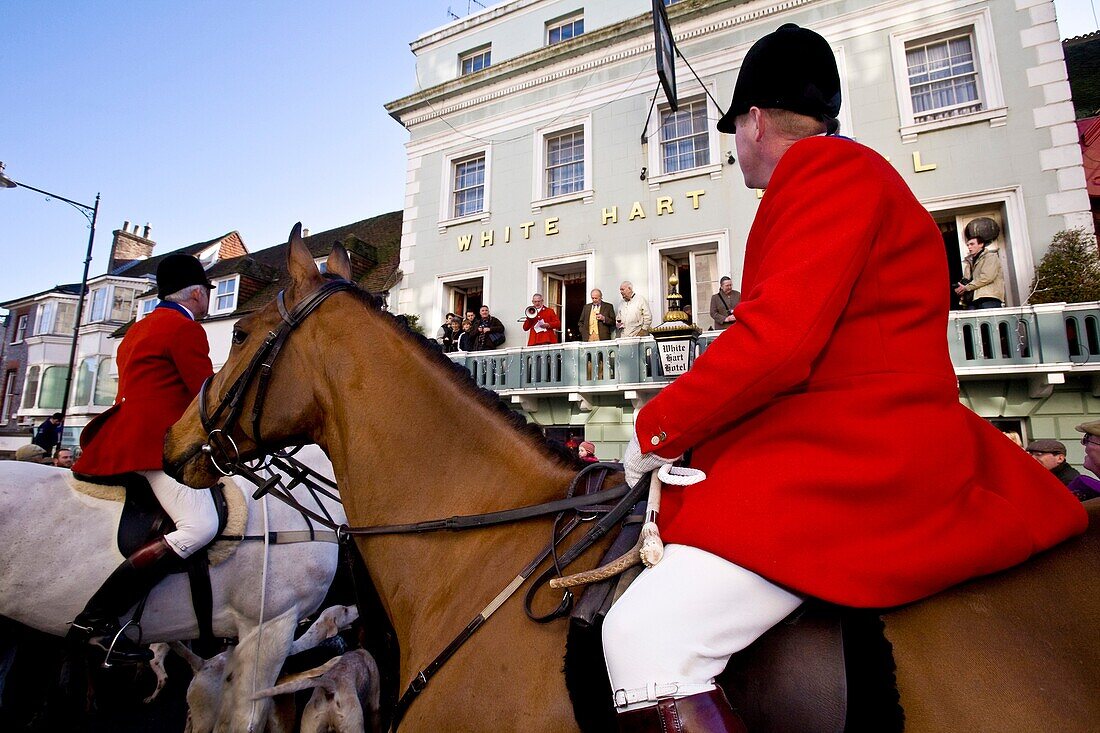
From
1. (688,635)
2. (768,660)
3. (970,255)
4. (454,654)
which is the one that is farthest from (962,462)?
(970,255)

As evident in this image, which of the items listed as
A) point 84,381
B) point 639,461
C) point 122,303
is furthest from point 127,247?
point 639,461

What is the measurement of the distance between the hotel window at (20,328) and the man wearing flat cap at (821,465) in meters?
46.3

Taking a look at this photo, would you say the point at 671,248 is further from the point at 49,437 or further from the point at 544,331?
the point at 49,437

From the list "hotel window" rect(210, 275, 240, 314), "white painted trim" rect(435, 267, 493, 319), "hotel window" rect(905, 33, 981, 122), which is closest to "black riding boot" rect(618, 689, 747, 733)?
"hotel window" rect(905, 33, 981, 122)

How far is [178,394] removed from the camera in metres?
3.63

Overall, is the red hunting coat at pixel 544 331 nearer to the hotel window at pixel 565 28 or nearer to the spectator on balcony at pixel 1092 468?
the hotel window at pixel 565 28

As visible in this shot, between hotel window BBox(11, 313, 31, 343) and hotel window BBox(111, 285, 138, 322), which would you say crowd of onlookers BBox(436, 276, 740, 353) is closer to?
hotel window BBox(111, 285, 138, 322)

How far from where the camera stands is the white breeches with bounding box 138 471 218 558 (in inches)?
135

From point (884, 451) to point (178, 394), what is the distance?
3.97 metres

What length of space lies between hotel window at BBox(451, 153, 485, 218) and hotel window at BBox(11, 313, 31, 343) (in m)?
34.4

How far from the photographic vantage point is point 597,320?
12.5 metres

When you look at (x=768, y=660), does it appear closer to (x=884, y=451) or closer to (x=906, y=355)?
(x=884, y=451)

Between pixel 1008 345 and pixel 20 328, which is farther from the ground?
pixel 20 328

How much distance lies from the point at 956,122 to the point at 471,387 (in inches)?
513
